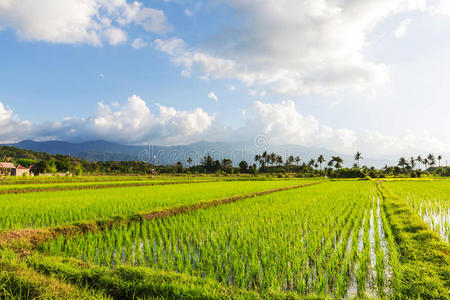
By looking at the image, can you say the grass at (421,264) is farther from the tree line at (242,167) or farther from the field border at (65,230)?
the tree line at (242,167)

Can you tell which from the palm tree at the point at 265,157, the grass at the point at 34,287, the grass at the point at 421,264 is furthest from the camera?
the palm tree at the point at 265,157

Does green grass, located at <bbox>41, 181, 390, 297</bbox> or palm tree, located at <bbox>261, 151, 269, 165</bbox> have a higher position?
palm tree, located at <bbox>261, 151, 269, 165</bbox>

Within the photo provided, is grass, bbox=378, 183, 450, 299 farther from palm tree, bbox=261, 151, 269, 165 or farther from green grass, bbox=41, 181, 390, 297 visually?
palm tree, bbox=261, 151, 269, 165

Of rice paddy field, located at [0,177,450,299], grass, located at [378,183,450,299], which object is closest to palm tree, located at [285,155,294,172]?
rice paddy field, located at [0,177,450,299]

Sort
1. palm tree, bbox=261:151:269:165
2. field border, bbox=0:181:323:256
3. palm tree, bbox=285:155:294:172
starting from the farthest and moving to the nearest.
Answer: palm tree, bbox=261:151:269:165 → palm tree, bbox=285:155:294:172 → field border, bbox=0:181:323:256

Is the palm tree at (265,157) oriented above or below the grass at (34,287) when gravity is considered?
above

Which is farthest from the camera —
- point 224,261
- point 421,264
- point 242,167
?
point 242,167

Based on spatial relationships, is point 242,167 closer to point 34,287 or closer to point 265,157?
point 265,157

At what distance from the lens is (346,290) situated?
3139mm

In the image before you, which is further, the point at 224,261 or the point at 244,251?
the point at 244,251

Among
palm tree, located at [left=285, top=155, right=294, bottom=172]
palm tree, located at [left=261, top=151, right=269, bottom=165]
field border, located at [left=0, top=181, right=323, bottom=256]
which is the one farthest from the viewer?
palm tree, located at [left=261, top=151, right=269, bottom=165]

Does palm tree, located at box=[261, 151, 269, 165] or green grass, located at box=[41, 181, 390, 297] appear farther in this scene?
palm tree, located at box=[261, 151, 269, 165]

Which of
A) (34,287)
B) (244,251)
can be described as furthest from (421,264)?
(34,287)

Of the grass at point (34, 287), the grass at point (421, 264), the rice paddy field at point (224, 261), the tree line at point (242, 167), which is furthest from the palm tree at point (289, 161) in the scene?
the grass at point (34, 287)
